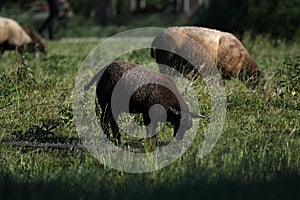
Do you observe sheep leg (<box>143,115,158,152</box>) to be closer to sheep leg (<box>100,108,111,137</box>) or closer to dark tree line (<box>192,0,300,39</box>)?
sheep leg (<box>100,108,111,137</box>)

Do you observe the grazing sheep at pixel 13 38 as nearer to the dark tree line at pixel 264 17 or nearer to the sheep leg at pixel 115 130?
the dark tree line at pixel 264 17

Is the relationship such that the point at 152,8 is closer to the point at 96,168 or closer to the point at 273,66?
the point at 273,66

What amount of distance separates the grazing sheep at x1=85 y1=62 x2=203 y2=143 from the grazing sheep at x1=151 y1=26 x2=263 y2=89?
2.89 meters

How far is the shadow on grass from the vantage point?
4496 millimetres

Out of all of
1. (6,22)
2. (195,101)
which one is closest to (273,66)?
(195,101)

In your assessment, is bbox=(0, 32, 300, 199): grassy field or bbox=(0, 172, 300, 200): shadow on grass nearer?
bbox=(0, 172, 300, 200): shadow on grass

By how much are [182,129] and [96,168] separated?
105 centimetres

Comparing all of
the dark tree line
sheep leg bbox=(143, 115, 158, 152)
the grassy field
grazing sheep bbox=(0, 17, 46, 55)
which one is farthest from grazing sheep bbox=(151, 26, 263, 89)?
the dark tree line

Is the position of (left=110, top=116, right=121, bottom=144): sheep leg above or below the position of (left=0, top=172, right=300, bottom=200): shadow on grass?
below

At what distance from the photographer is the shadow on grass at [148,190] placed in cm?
450

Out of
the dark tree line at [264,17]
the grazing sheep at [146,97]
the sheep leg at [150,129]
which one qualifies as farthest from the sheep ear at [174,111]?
the dark tree line at [264,17]

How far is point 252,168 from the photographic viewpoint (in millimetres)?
5258

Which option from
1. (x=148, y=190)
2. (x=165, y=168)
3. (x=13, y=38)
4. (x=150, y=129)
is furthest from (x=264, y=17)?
(x=148, y=190)

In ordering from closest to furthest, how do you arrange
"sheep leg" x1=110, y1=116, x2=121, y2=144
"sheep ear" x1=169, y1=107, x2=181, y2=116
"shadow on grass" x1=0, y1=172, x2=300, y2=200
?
"shadow on grass" x1=0, y1=172, x2=300, y2=200 < "sheep ear" x1=169, y1=107, x2=181, y2=116 < "sheep leg" x1=110, y1=116, x2=121, y2=144
